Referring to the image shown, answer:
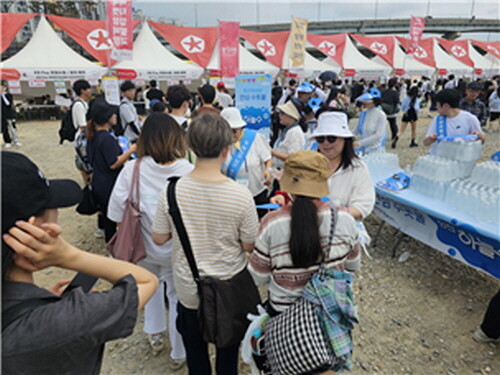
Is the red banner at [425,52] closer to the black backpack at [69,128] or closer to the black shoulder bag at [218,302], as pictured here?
the black backpack at [69,128]

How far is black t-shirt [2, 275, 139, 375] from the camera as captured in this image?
2.43 ft

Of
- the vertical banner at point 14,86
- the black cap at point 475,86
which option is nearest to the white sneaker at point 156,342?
the black cap at point 475,86

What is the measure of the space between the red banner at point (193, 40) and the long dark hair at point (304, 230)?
36.1 feet

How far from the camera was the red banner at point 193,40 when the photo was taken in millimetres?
10812

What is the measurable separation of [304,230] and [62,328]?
942 mm

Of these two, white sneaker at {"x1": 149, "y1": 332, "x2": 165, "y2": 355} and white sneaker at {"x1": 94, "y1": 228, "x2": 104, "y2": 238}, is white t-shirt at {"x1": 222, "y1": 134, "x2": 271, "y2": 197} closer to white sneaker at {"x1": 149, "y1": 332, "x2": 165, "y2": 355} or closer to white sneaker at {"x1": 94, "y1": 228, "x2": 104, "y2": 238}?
white sneaker at {"x1": 149, "y1": 332, "x2": 165, "y2": 355}

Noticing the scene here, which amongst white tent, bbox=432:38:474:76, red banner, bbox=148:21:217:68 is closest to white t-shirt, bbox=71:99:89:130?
red banner, bbox=148:21:217:68

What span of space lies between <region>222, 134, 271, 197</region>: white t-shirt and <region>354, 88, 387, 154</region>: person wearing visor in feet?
7.16

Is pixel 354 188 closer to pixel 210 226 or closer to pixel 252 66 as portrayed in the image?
pixel 210 226

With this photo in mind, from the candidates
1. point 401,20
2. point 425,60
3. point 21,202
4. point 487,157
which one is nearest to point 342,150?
point 21,202

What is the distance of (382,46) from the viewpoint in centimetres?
1684

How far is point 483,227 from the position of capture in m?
2.59

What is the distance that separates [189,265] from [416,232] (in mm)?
2838

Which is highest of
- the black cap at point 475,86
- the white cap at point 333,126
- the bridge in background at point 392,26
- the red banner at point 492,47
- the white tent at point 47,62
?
the bridge in background at point 392,26
